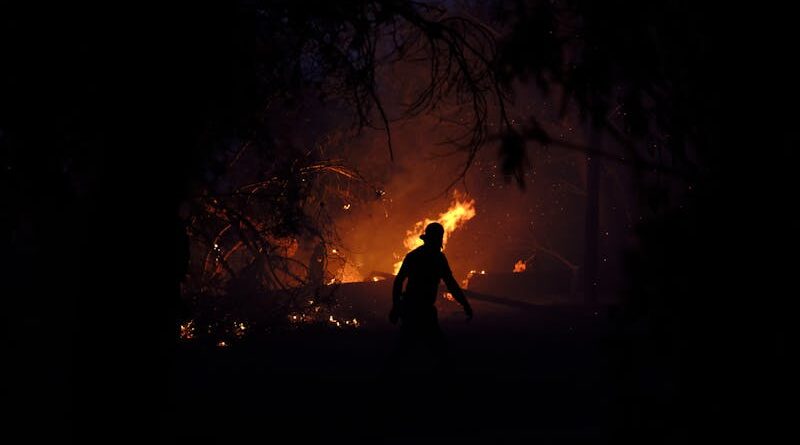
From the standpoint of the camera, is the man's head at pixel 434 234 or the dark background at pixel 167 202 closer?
the dark background at pixel 167 202

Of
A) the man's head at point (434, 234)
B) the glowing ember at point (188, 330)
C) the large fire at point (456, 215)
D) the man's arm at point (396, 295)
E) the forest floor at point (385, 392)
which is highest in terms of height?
the large fire at point (456, 215)

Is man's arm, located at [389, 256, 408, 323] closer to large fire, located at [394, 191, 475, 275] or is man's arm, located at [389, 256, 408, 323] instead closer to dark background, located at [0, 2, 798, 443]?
dark background, located at [0, 2, 798, 443]

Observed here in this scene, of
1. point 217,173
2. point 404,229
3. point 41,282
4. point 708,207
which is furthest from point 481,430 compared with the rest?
point 404,229

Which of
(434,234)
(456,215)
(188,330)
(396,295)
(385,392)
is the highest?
(456,215)

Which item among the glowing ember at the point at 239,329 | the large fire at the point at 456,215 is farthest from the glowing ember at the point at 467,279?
the glowing ember at the point at 239,329

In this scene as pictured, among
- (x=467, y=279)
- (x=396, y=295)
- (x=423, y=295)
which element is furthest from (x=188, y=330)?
(x=467, y=279)

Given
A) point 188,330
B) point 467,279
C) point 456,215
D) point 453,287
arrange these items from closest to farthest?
1. point 453,287
2. point 188,330
3. point 456,215
4. point 467,279

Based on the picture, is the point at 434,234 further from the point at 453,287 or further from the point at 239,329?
the point at 239,329

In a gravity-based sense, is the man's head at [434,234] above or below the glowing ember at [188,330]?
above

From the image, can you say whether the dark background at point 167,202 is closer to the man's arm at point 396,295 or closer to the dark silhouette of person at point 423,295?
the man's arm at point 396,295

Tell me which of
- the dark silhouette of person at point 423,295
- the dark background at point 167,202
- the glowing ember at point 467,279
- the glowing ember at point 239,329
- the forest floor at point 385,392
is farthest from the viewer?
the glowing ember at point 467,279

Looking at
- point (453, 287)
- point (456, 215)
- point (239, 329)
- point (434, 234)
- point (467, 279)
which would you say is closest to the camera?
point (434, 234)

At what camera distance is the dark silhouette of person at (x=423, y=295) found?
28.7 ft

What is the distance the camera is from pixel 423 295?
884cm
